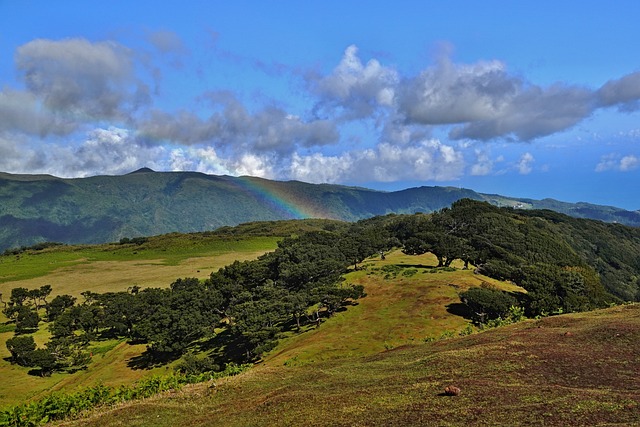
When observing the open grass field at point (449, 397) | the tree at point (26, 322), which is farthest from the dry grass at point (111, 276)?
the open grass field at point (449, 397)

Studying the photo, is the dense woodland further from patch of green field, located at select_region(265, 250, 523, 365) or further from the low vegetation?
patch of green field, located at select_region(265, 250, 523, 365)

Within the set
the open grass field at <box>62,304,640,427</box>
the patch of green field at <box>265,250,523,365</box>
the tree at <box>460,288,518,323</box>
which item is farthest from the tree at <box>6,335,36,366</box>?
the tree at <box>460,288,518,323</box>

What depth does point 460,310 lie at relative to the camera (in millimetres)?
70812

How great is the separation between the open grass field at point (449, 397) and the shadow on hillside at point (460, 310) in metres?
30.2

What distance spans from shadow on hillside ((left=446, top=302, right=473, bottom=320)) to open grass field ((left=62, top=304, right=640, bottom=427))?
30155mm

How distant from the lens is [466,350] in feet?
110

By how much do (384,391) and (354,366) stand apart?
451 inches

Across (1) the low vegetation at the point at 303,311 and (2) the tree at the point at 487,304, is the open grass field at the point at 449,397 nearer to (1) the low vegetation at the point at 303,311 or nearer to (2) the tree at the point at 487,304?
(1) the low vegetation at the point at 303,311

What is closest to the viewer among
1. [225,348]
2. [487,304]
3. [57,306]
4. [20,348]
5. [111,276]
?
[487,304]

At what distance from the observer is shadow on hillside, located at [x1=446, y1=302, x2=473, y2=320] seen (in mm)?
69188

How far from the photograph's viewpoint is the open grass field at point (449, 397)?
63.0 feet

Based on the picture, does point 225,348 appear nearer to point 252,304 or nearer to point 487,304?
point 252,304

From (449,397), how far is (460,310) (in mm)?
51809

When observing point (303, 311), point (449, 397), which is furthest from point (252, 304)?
point (449, 397)
